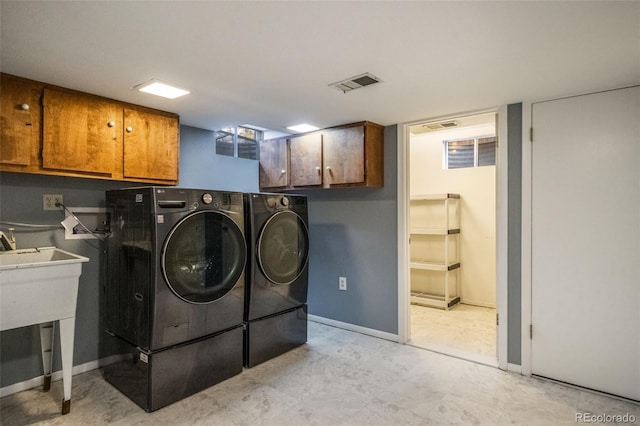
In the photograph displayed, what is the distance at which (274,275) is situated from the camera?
2.88 m

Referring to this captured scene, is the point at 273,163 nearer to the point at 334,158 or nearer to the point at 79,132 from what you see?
the point at 334,158

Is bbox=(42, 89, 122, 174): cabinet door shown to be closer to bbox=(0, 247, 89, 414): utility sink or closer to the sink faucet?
the sink faucet

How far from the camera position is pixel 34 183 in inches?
95.3

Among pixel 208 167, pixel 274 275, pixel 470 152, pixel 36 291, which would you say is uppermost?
pixel 470 152

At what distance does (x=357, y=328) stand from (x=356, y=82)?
94.5 inches

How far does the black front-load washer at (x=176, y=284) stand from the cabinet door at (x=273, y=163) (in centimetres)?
118

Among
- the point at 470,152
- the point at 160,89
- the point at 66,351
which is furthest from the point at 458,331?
the point at 160,89

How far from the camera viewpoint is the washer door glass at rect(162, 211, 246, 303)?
7.27ft

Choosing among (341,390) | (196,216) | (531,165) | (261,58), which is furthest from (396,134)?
(341,390)

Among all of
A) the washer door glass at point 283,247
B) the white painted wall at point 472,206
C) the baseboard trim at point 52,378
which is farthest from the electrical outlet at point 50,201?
the white painted wall at point 472,206

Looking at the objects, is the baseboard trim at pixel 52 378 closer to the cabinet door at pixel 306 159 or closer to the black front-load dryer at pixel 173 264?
the black front-load dryer at pixel 173 264

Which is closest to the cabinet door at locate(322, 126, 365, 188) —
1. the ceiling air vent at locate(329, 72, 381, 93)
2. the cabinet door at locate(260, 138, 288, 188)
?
the cabinet door at locate(260, 138, 288, 188)

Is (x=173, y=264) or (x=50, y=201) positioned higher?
(x=50, y=201)

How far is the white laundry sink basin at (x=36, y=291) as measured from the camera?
176 centimetres
